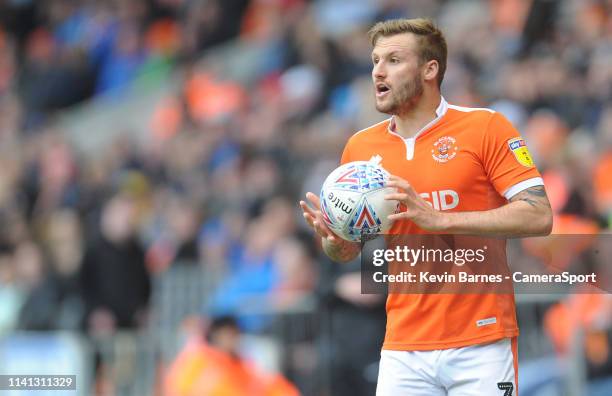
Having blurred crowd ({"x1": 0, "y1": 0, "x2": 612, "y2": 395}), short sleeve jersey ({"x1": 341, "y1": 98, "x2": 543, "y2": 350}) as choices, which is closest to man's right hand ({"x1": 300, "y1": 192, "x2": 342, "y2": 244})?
short sleeve jersey ({"x1": 341, "y1": 98, "x2": 543, "y2": 350})

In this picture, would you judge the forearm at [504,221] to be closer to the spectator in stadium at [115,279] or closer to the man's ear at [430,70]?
the man's ear at [430,70]

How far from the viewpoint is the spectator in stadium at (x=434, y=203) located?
16.6 ft

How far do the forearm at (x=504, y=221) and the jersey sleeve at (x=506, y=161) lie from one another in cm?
12

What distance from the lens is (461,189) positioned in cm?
527

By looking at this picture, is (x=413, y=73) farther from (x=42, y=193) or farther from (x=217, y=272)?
(x=42, y=193)

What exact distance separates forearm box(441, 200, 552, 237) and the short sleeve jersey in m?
0.14

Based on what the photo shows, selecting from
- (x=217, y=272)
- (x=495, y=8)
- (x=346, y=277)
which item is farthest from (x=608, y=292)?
(x=495, y=8)

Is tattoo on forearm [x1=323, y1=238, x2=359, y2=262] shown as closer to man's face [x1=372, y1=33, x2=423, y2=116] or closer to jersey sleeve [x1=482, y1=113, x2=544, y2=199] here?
man's face [x1=372, y1=33, x2=423, y2=116]

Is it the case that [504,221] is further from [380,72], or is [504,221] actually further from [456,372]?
[380,72]

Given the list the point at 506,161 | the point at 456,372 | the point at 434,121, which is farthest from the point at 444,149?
the point at 456,372

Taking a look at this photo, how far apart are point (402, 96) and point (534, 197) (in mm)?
808

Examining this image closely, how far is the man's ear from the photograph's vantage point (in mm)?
5512

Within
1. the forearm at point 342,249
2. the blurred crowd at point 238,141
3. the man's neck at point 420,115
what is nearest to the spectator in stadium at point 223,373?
the blurred crowd at point 238,141

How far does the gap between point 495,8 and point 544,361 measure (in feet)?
19.6
